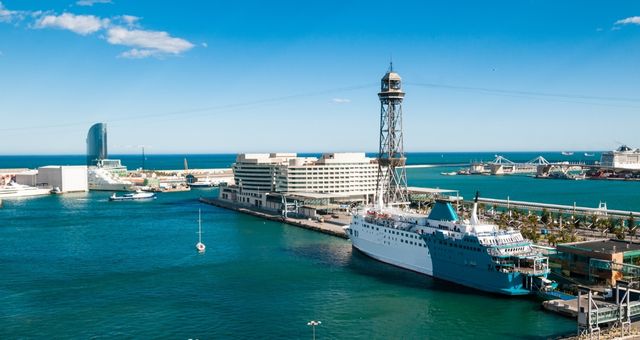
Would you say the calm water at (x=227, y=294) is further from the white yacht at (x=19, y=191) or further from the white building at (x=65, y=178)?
the white building at (x=65, y=178)

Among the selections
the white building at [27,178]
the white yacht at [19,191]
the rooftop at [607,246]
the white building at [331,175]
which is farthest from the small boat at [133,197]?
the rooftop at [607,246]

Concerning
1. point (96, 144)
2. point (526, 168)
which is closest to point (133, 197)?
point (96, 144)

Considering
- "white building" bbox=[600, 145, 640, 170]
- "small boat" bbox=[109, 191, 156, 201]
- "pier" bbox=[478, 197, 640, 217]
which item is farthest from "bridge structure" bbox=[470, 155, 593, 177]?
"small boat" bbox=[109, 191, 156, 201]

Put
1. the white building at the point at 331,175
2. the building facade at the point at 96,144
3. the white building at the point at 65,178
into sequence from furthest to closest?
the building facade at the point at 96,144 < the white building at the point at 65,178 < the white building at the point at 331,175

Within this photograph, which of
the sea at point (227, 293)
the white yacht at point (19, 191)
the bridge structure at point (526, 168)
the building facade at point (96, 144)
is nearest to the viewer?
the sea at point (227, 293)

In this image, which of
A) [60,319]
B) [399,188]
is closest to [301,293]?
[60,319]

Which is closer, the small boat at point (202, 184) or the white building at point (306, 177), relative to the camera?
the white building at point (306, 177)

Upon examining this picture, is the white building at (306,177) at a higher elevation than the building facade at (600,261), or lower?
higher

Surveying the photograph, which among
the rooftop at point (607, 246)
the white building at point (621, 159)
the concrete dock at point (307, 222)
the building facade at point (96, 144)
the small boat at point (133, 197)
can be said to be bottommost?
the concrete dock at point (307, 222)
